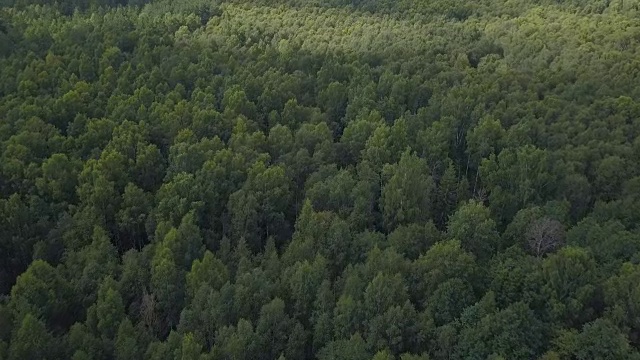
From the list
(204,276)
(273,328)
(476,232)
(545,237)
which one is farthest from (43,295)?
(545,237)

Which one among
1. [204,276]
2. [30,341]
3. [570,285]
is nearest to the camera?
[30,341]

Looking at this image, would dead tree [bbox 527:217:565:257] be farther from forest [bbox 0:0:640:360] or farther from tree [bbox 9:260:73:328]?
tree [bbox 9:260:73:328]

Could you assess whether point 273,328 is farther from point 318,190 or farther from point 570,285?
point 570,285

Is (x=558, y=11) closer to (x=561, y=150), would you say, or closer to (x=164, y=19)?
(x=561, y=150)

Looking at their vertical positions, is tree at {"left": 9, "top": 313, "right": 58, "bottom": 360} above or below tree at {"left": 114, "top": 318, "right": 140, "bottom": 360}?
above

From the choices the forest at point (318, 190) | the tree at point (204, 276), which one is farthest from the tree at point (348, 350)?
the tree at point (204, 276)

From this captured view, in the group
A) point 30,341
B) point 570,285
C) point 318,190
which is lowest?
point 570,285

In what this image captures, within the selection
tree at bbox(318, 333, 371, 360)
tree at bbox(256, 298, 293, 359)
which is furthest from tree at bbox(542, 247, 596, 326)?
tree at bbox(256, 298, 293, 359)

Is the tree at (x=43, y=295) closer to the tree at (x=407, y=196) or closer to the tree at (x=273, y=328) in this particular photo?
the tree at (x=273, y=328)

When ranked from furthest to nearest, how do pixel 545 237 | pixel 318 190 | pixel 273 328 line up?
pixel 318 190, pixel 545 237, pixel 273 328
